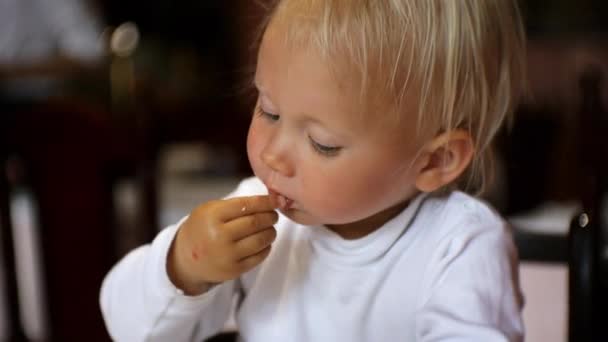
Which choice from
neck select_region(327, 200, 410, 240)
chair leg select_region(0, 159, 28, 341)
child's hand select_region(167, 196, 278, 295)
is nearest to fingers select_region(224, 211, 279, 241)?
child's hand select_region(167, 196, 278, 295)

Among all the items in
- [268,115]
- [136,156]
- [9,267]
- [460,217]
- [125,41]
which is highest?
[268,115]

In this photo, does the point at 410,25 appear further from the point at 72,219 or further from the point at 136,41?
the point at 72,219

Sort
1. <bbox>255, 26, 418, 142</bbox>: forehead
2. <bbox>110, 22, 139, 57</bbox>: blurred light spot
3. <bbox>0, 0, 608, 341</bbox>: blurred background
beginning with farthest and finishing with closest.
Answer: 1. <bbox>110, 22, 139, 57</bbox>: blurred light spot
2. <bbox>0, 0, 608, 341</bbox>: blurred background
3. <bbox>255, 26, 418, 142</bbox>: forehead

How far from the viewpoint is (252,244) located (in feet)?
2.12

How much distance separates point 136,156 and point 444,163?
69 cm

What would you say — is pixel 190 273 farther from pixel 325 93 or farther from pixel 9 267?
pixel 9 267

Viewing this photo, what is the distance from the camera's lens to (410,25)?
61 cm

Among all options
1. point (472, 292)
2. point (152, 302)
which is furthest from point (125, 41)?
point (472, 292)

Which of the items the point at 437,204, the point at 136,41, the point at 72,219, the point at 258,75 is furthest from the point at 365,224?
the point at 72,219

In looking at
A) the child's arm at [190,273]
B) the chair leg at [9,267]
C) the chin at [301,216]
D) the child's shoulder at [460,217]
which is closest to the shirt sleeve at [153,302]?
the child's arm at [190,273]

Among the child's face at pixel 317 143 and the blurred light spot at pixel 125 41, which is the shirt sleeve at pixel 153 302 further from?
the blurred light spot at pixel 125 41

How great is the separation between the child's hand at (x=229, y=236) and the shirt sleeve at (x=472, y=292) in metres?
0.15

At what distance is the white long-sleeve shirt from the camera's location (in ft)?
2.15

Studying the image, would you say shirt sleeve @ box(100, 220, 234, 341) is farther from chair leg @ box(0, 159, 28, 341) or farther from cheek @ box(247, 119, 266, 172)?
chair leg @ box(0, 159, 28, 341)
